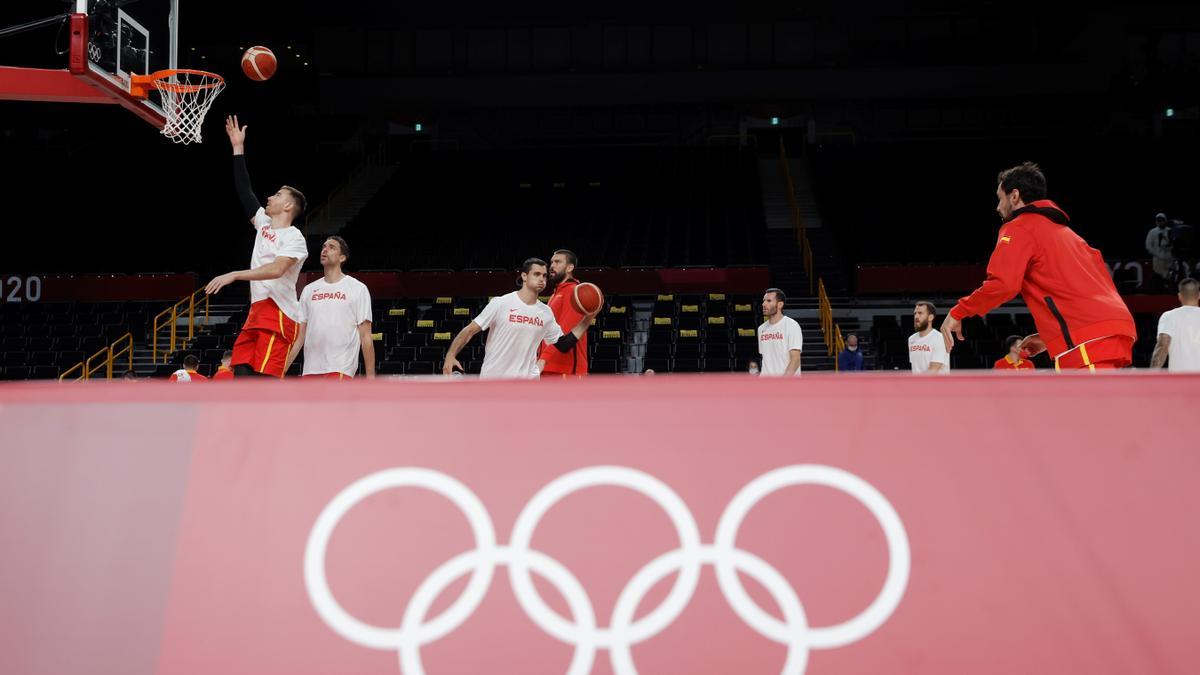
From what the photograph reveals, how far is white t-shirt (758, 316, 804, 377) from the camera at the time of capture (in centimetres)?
967

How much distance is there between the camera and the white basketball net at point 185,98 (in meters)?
8.30

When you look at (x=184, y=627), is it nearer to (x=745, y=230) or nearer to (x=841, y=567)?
(x=841, y=567)

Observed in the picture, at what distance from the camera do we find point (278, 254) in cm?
638

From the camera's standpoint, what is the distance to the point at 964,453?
237 centimetres

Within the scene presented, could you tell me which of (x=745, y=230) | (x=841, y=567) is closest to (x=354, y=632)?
(x=841, y=567)

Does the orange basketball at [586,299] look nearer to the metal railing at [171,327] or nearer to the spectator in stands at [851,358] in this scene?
the spectator in stands at [851,358]

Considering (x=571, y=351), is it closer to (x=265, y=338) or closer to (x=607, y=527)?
(x=265, y=338)

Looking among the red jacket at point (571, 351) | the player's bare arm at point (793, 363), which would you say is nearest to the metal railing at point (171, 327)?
the red jacket at point (571, 351)

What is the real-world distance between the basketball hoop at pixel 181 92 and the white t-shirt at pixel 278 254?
2193 mm

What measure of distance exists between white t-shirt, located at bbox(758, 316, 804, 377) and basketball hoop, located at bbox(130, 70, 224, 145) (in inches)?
225

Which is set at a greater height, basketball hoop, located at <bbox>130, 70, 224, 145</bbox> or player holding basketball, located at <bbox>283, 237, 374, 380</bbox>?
basketball hoop, located at <bbox>130, 70, 224, 145</bbox>

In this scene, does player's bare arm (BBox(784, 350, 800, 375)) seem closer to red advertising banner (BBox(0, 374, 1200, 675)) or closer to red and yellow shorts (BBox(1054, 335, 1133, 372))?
red and yellow shorts (BBox(1054, 335, 1133, 372))

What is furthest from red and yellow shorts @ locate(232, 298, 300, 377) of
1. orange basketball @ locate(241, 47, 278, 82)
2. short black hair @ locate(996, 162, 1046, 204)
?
short black hair @ locate(996, 162, 1046, 204)

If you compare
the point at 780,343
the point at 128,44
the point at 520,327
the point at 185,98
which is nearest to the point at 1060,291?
the point at 520,327
